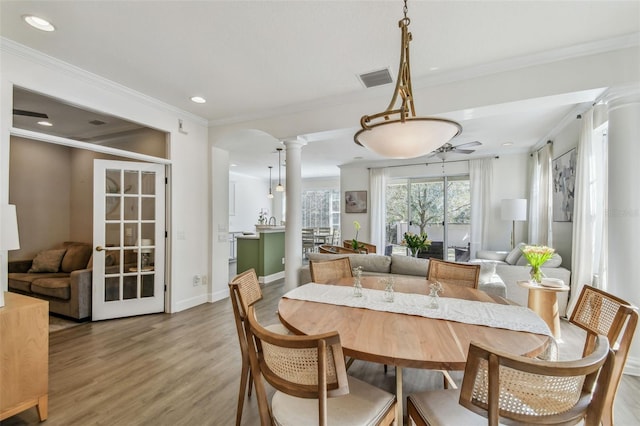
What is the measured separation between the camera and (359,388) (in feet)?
4.52

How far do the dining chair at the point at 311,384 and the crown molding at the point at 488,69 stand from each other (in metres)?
2.80

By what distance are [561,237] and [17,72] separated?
6590 millimetres

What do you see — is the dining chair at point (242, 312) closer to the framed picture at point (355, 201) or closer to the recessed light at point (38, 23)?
the recessed light at point (38, 23)

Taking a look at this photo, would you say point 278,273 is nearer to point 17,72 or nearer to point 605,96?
point 17,72

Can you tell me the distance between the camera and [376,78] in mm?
2922

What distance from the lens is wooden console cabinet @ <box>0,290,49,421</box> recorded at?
168cm

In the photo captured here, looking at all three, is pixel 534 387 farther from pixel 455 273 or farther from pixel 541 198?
pixel 541 198

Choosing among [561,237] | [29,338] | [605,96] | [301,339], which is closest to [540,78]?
[605,96]

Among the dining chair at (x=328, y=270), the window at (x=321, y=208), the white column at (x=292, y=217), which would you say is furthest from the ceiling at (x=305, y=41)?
the window at (x=321, y=208)

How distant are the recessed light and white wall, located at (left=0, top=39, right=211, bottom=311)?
470 mm

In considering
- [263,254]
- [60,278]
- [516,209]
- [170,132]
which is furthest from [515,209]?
[60,278]

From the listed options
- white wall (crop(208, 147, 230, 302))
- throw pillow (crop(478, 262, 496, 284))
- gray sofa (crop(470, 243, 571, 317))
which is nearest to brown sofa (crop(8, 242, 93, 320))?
white wall (crop(208, 147, 230, 302))

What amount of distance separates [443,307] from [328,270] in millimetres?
1175

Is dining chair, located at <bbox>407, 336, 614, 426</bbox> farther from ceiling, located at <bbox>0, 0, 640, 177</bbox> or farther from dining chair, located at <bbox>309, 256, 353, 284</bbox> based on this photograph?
ceiling, located at <bbox>0, 0, 640, 177</bbox>
